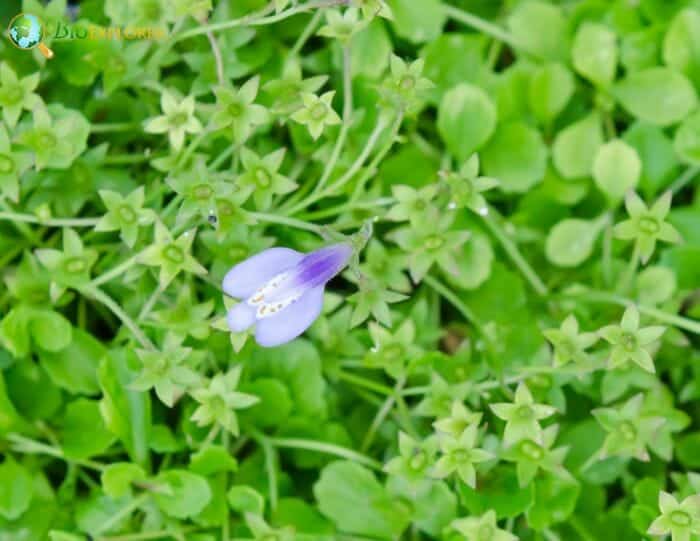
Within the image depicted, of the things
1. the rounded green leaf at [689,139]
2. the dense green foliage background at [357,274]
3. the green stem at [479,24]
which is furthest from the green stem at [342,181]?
the rounded green leaf at [689,139]

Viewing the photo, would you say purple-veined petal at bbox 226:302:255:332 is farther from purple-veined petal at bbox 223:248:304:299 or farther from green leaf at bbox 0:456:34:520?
green leaf at bbox 0:456:34:520

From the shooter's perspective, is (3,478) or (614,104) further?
(614,104)

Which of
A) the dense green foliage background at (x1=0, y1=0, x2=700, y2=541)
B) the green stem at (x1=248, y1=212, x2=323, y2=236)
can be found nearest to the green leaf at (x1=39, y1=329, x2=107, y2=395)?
the dense green foliage background at (x1=0, y1=0, x2=700, y2=541)

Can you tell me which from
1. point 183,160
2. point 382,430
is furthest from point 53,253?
point 382,430

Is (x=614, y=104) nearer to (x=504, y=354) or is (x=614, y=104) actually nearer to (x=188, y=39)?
(x=504, y=354)

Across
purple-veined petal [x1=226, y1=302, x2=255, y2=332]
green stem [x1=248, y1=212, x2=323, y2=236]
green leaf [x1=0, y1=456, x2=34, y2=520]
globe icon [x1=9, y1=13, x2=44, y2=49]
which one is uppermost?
globe icon [x1=9, y1=13, x2=44, y2=49]

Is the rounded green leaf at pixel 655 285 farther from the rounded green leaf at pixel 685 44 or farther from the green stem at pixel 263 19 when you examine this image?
the green stem at pixel 263 19

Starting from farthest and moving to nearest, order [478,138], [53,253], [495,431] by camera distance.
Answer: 1. [478,138]
2. [495,431]
3. [53,253]

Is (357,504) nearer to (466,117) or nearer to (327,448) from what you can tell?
(327,448)
